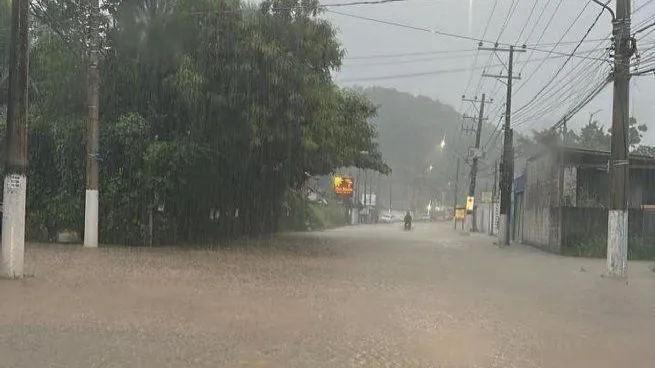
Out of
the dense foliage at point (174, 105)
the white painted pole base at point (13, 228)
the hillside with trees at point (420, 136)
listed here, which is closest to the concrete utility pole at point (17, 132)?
the white painted pole base at point (13, 228)

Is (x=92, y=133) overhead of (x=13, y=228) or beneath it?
overhead

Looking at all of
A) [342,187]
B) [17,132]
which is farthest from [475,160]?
[17,132]

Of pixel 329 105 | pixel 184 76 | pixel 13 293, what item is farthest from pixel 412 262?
pixel 13 293

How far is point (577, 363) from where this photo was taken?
7.84m

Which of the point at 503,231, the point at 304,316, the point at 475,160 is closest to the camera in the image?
the point at 304,316

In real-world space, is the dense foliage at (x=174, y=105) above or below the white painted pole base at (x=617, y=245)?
above

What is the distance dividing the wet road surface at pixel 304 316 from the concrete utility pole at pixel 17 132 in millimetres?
919

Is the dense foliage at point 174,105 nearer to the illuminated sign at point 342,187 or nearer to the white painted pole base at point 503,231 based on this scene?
the white painted pole base at point 503,231

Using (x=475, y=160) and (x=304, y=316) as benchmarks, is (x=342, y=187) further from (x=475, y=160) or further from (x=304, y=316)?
(x=304, y=316)

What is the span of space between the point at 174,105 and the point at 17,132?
856 centimetres

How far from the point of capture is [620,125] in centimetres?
1794

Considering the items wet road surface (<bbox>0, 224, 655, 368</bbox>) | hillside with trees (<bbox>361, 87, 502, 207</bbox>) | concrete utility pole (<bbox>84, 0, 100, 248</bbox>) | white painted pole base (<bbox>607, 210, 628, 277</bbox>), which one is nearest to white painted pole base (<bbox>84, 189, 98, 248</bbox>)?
concrete utility pole (<bbox>84, 0, 100, 248</bbox>)

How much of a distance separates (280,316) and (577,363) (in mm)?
4112

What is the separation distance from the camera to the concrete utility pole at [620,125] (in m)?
17.8
